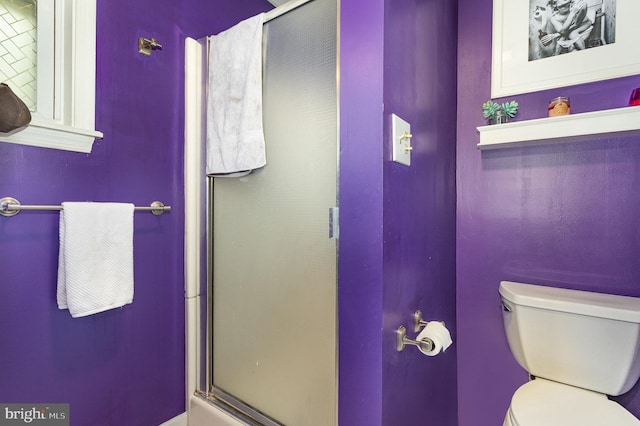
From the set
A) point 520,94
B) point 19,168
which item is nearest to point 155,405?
point 19,168

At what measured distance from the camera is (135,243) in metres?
1.37

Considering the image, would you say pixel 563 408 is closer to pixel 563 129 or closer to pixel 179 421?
pixel 563 129

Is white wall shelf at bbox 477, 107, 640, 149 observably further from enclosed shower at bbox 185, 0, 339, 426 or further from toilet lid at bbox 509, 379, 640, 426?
toilet lid at bbox 509, 379, 640, 426

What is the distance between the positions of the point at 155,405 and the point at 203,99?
1.50 m

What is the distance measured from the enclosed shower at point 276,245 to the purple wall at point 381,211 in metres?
0.07

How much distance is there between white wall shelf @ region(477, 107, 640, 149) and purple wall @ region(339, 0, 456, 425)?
0.42m

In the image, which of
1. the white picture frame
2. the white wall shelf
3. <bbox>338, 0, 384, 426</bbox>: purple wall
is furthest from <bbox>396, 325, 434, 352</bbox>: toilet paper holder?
the white picture frame

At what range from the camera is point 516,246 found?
147cm

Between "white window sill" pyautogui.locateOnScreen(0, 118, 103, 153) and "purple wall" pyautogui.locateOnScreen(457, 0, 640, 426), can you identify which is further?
"purple wall" pyautogui.locateOnScreen(457, 0, 640, 426)

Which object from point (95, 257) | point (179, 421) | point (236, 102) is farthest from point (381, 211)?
point (179, 421)

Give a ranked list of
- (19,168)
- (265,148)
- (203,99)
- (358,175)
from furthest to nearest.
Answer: (203,99), (265,148), (19,168), (358,175)

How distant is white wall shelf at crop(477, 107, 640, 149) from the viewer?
1.16 metres

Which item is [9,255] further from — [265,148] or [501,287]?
[501,287]

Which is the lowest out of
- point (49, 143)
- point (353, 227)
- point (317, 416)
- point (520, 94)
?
point (317, 416)
